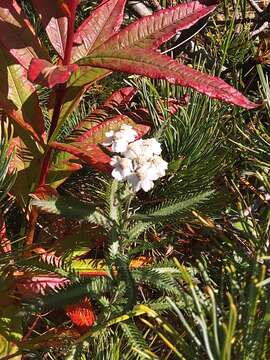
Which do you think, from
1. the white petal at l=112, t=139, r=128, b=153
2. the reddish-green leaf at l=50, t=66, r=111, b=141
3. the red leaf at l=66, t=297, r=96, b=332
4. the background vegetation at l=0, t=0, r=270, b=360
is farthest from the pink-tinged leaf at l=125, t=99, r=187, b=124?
the red leaf at l=66, t=297, r=96, b=332

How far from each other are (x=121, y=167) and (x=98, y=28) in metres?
0.34

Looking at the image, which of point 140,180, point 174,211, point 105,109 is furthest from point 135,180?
point 105,109

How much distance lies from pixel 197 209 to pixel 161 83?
321 mm

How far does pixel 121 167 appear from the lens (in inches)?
38.9

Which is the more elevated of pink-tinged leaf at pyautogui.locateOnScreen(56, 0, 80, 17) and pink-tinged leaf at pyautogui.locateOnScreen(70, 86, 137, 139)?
pink-tinged leaf at pyautogui.locateOnScreen(56, 0, 80, 17)

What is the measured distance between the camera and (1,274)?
1110mm

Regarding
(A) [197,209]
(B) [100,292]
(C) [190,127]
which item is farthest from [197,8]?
(B) [100,292]

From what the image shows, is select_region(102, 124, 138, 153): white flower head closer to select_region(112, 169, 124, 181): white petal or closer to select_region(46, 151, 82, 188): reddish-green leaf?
select_region(112, 169, 124, 181): white petal

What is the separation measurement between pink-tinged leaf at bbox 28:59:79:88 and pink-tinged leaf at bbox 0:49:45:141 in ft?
0.54

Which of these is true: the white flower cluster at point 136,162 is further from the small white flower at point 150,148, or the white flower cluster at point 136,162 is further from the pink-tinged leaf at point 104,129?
the pink-tinged leaf at point 104,129

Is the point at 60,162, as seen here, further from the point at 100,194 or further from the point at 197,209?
the point at 197,209

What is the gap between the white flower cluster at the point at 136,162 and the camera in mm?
982

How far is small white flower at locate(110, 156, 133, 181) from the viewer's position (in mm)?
978

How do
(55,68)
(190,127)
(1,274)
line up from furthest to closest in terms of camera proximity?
(190,127) → (1,274) → (55,68)
